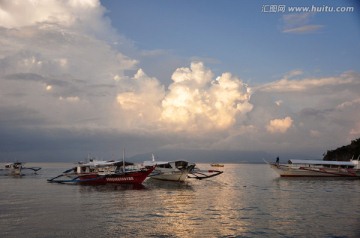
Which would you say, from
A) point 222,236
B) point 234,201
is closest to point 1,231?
point 222,236

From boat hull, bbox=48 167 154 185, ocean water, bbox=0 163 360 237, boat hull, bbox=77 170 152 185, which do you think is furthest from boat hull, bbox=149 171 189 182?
ocean water, bbox=0 163 360 237

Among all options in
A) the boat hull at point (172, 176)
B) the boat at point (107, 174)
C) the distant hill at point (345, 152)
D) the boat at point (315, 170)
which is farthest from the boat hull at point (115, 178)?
the distant hill at point (345, 152)

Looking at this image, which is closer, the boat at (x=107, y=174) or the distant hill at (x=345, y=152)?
the boat at (x=107, y=174)

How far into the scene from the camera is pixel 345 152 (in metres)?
105

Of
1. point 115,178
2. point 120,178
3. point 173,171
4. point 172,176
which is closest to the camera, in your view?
point 120,178

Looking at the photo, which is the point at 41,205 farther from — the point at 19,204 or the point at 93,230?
the point at 93,230

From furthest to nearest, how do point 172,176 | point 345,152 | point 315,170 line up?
1. point 345,152
2. point 315,170
3. point 172,176

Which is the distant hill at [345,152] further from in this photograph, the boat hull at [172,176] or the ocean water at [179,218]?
the ocean water at [179,218]

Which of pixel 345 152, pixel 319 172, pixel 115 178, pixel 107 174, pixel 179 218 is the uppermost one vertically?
pixel 345 152

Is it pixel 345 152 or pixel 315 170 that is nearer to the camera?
pixel 315 170

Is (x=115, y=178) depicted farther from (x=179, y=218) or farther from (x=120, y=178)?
(x=179, y=218)

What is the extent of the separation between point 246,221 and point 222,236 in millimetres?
4944

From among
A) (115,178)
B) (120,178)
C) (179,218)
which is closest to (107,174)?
(115,178)

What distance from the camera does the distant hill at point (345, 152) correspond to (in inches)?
3802
